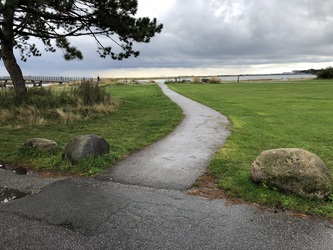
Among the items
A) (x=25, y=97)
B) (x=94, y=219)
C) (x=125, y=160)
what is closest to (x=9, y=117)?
(x=25, y=97)

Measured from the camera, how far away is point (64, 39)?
16.7m

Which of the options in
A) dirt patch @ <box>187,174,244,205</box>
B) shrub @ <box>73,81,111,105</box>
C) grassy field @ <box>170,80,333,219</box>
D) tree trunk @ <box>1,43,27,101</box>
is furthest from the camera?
shrub @ <box>73,81,111,105</box>

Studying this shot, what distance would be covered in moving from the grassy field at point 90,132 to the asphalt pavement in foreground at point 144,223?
3.98 ft

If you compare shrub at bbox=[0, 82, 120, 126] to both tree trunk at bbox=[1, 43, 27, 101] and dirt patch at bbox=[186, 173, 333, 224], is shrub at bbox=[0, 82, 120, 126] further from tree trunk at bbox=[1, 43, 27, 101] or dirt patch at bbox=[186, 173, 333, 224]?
dirt patch at bbox=[186, 173, 333, 224]

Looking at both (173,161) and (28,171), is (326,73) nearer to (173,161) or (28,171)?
(173,161)

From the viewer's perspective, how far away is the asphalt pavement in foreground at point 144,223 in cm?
364

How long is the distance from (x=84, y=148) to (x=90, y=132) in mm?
4086

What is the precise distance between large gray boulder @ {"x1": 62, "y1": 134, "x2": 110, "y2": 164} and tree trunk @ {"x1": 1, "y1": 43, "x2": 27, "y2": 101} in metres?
9.34

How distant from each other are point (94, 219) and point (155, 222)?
2.65ft

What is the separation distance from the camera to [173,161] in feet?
22.9

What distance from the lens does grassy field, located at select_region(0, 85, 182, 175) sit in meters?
6.59

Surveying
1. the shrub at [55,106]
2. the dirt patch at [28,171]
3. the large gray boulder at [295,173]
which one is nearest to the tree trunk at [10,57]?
the shrub at [55,106]

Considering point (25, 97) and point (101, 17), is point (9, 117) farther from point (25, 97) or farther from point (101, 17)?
point (101, 17)

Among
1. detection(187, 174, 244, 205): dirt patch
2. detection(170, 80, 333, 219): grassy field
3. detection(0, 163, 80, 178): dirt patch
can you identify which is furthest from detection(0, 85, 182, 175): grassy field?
detection(170, 80, 333, 219): grassy field
